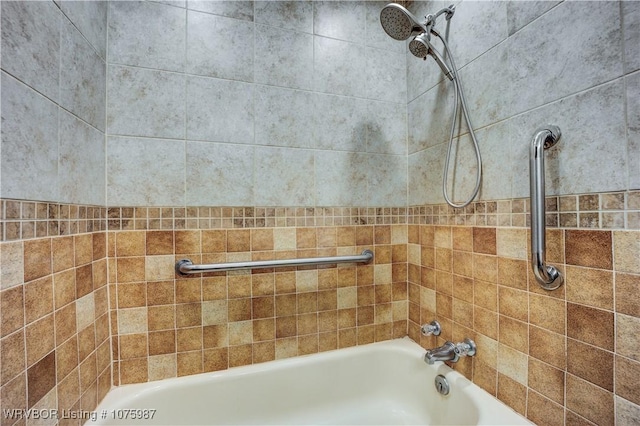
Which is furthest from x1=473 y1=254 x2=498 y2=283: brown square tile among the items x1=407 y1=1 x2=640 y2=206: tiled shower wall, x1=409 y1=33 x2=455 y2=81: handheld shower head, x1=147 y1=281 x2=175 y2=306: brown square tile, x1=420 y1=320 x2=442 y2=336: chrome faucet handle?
x1=147 y1=281 x2=175 y2=306: brown square tile

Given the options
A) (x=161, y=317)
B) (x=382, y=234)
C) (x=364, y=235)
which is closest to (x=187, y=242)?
(x=161, y=317)

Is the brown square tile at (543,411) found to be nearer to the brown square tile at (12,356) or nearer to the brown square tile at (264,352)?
the brown square tile at (264,352)

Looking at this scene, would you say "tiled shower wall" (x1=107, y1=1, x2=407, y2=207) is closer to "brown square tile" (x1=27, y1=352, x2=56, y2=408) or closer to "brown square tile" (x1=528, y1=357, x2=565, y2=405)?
"brown square tile" (x1=27, y1=352, x2=56, y2=408)

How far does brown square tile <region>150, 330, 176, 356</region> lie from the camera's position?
3.81 ft

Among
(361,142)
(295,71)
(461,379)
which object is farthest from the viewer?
(361,142)

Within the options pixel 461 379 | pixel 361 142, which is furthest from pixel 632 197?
pixel 361 142

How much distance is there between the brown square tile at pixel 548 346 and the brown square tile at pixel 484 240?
28cm

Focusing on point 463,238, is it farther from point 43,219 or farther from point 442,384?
point 43,219

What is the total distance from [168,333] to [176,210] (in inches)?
20.1

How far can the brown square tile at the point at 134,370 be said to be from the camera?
114 centimetres

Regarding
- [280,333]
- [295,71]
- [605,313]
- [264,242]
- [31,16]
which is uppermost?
[295,71]

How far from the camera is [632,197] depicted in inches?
26.4

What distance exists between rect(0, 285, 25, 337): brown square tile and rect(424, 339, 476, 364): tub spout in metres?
1.28

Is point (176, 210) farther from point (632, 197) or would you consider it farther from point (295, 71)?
point (632, 197)
